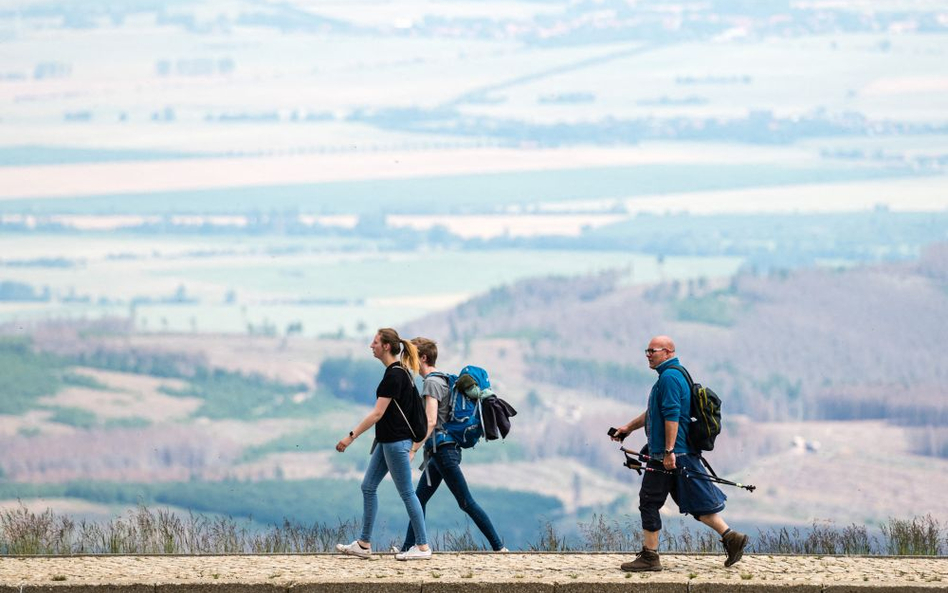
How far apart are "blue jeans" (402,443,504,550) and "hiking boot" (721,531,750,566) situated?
9.48 feet

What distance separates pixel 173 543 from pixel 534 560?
437 centimetres

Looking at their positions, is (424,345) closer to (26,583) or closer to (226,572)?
(226,572)

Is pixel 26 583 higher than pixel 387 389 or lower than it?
lower

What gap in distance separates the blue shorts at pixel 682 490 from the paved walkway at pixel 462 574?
25.1 inches

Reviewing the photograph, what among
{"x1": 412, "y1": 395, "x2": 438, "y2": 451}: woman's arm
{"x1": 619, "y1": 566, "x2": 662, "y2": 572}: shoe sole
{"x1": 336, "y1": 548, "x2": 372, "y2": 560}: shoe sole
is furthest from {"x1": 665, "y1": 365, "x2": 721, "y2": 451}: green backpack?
{"x1": 336, "y1": 548, "x2": 372, "y2": 560}: shoe sole

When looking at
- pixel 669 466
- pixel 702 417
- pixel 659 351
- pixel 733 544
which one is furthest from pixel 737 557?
pixel 659 351

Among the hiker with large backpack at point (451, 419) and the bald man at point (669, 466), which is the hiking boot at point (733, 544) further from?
the hiker with large backpack at point (451, 419)

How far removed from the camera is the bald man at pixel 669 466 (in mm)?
20578

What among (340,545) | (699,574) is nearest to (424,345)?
(340,545)

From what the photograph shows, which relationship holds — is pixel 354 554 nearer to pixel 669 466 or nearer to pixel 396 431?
pixel 396 431

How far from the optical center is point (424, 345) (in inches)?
880

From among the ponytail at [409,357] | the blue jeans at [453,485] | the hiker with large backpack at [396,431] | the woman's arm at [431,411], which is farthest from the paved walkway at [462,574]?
the ponytail at [409,357]

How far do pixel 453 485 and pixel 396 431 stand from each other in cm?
125

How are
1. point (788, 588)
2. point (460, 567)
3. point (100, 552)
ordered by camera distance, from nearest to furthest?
point (788, 588) → point (460, 567) → point (100, 552)
